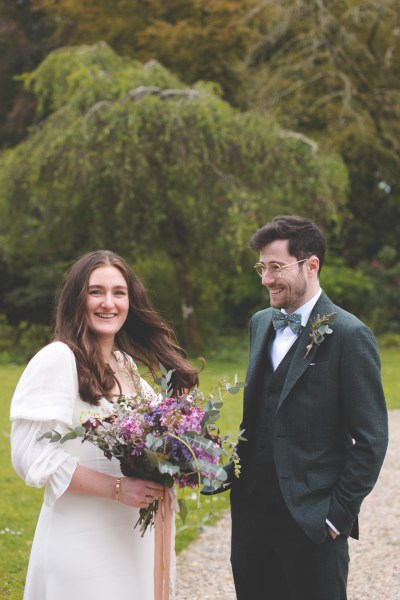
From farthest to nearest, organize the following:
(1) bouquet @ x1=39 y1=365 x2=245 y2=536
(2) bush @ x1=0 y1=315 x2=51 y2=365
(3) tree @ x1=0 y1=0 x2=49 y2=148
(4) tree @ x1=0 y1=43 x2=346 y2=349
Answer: (3) tree @ x1=0 y1=0 x2=49 y2=148 → (2) bush @ x1=0 y1=315 x2=51 y2=365 → (4) tree @ x1=0 y1=43 x2=346 y2=349 → (1) bouquet @ x1=39 y1=365 x2=245 y2=536

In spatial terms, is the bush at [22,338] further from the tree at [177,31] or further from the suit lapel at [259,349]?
the suit lapel at [259,349]

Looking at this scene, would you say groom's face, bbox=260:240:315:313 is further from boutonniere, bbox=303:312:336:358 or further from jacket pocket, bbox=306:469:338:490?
jacket pocket, bbox=306:469:338:490

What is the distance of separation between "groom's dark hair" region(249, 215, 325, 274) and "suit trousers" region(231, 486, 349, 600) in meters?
0.92

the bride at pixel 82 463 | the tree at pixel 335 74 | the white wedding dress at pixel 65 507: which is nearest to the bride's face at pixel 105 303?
the bride at pixel 82 463

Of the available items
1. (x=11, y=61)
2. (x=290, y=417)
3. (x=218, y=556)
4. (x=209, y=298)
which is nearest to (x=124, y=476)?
(x=290, y=417)

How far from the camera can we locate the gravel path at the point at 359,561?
470 cm

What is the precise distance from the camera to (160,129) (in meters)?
13.0

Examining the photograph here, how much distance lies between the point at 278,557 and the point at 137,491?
749mm

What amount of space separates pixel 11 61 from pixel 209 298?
884 centimetres

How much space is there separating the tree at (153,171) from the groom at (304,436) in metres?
9.52

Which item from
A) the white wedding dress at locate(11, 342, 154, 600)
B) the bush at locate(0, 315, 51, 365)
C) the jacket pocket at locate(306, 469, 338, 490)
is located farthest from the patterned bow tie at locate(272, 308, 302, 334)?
the bush at locate(0, 315, 51, 365)

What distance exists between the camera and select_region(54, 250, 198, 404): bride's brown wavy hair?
266 centimetres

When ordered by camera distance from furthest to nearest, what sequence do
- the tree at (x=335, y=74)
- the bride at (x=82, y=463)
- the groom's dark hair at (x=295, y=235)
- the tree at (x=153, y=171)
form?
the tree at (x=335, y=74) → the tree at (x=153, y=171) → the groom's dark hair at (x=295, y=235) → the bride at (x=82, y=463)

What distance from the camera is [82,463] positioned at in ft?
8.63
